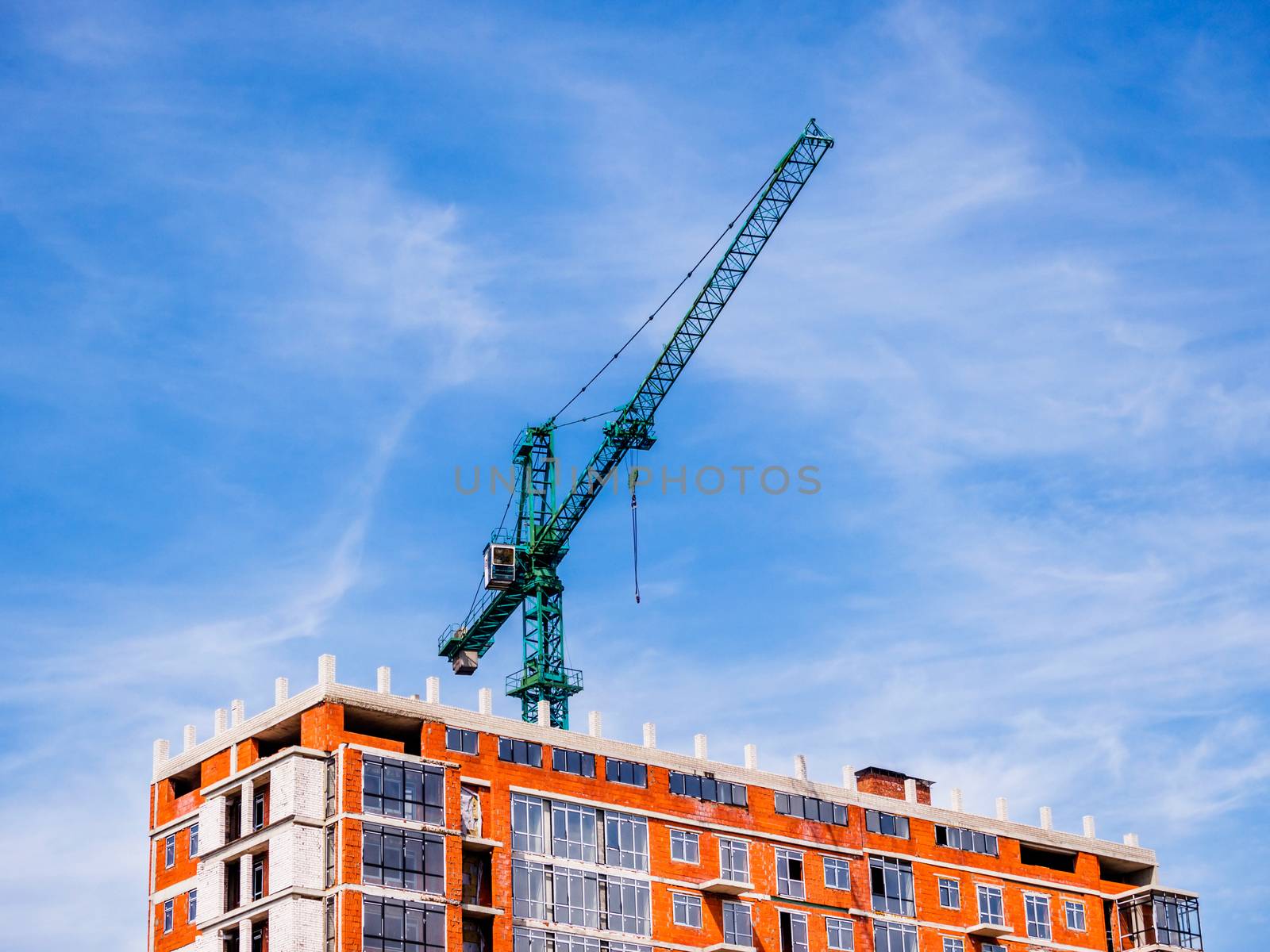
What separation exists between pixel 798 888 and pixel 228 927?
34.4m

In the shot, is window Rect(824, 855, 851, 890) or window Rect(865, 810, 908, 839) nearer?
window Rect(824, 855, 851, 890)

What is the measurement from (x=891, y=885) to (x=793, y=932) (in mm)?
8847

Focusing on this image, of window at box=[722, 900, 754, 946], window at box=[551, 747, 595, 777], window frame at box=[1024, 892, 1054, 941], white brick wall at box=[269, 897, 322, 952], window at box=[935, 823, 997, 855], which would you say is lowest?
white brick wall at box=[269, 897, 322, 952]

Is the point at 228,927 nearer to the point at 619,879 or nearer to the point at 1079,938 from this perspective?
the point at 619,879

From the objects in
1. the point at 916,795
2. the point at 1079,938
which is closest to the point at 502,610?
the point at 916,795

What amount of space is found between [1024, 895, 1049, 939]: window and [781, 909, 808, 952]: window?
1758 centimetres

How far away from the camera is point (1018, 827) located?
14388 cm

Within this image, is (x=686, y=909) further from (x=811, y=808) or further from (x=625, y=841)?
(x=811, y=808)

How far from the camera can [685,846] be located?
128250 mm

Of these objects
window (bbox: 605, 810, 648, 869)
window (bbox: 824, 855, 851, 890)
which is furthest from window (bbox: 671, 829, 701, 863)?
window (bbox: 824, 855, 851, 890)

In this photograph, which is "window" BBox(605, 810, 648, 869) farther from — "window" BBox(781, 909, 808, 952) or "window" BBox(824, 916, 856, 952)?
"window" BBox(824, 916, 856, 952)

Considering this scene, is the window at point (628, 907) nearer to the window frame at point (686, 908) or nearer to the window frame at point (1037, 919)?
the window frame at point (686, 908)

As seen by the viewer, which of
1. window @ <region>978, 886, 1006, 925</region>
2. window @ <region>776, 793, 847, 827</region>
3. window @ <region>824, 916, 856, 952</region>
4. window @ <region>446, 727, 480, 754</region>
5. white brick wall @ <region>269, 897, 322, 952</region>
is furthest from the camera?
window @ <region>978, 886, 1006, 925</region>

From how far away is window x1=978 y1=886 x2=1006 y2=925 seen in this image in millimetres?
139750
